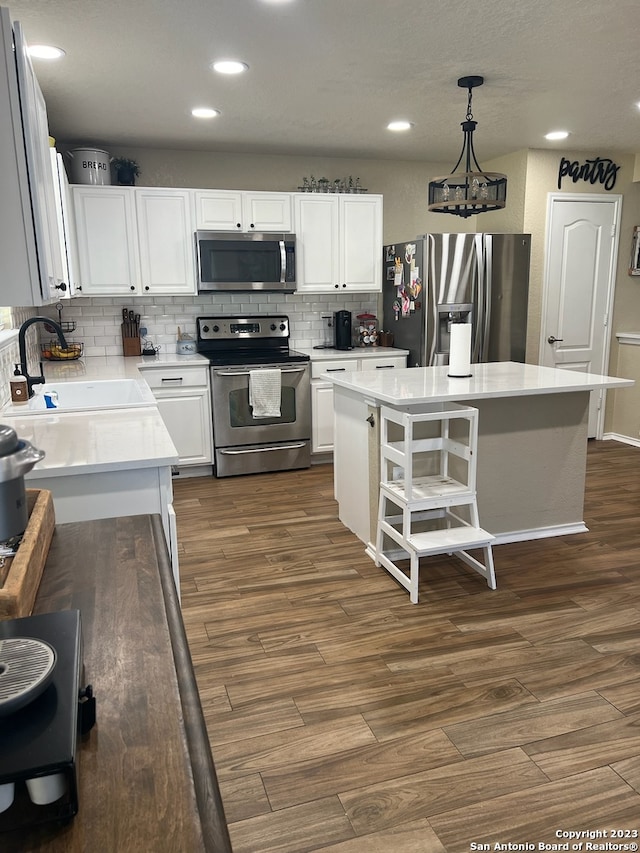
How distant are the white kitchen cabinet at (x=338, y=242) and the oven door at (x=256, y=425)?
0.82 meters

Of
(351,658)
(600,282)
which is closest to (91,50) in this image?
(351,658)

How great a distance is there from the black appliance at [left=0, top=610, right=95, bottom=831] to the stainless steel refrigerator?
433 centimetres

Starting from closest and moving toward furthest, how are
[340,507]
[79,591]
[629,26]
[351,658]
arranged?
[79,591]
[351,658]
[629,26]
[340,507]

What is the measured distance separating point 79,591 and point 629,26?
310cm

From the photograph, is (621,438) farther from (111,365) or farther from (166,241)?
(111,365)

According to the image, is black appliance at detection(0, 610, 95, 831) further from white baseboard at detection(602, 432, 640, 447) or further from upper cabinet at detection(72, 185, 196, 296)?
white baseboard at detection(602, 432, 640, 447)

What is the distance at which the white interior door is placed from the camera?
5.37 meters

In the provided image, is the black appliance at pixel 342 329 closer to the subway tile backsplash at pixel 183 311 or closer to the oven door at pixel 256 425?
the subway tile backsplash at pixel 183 311

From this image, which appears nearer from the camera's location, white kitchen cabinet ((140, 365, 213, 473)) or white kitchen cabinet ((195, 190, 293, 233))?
white kitchen cabinet ((140, 365, 213, 473))

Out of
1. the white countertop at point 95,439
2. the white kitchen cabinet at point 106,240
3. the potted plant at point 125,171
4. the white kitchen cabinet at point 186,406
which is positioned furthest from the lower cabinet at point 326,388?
the white countertop at point 95,439

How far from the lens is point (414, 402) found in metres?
2.85

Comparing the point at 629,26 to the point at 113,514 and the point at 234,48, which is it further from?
the point at 113,514

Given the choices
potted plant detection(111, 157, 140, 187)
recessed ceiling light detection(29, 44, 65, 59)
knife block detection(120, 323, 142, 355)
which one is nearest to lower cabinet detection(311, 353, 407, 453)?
knife block detection(120, 323, 142, 355)

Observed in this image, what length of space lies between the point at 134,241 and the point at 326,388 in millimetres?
1792
